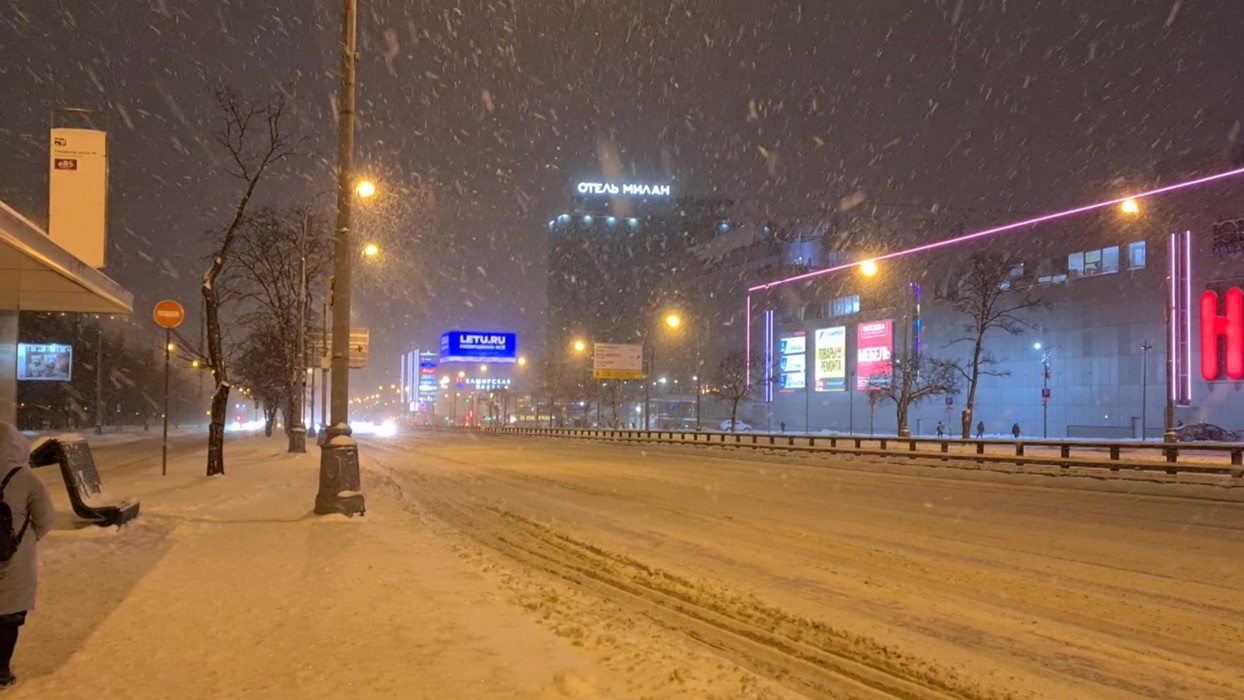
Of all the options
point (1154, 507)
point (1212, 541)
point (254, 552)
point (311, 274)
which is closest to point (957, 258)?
point (311, 274)

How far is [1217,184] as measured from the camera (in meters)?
51.0

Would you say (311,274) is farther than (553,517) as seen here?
Yes

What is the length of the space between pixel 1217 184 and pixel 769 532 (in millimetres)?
50547

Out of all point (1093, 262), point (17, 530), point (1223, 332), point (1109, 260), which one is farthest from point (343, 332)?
point (1093, 262)

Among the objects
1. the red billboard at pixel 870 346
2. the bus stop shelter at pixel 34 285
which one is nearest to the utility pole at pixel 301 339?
the bus stop shelter at pixel 34 285

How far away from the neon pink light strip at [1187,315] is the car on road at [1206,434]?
325cm

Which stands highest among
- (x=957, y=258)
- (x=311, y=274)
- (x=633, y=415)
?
(x=957, y=258)

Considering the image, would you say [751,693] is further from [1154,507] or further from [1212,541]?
[1154,507]

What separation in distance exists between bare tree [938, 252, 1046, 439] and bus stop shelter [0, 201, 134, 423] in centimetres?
3802

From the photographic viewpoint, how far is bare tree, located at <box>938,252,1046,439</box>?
48.5m

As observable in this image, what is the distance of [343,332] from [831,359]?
221ft

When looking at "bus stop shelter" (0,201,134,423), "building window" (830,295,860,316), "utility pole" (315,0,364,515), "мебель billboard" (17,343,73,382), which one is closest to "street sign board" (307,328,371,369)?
"мебель billboard" (17,343,73,382)

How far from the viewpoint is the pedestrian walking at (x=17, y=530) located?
4.85 m

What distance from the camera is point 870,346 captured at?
235 feet
